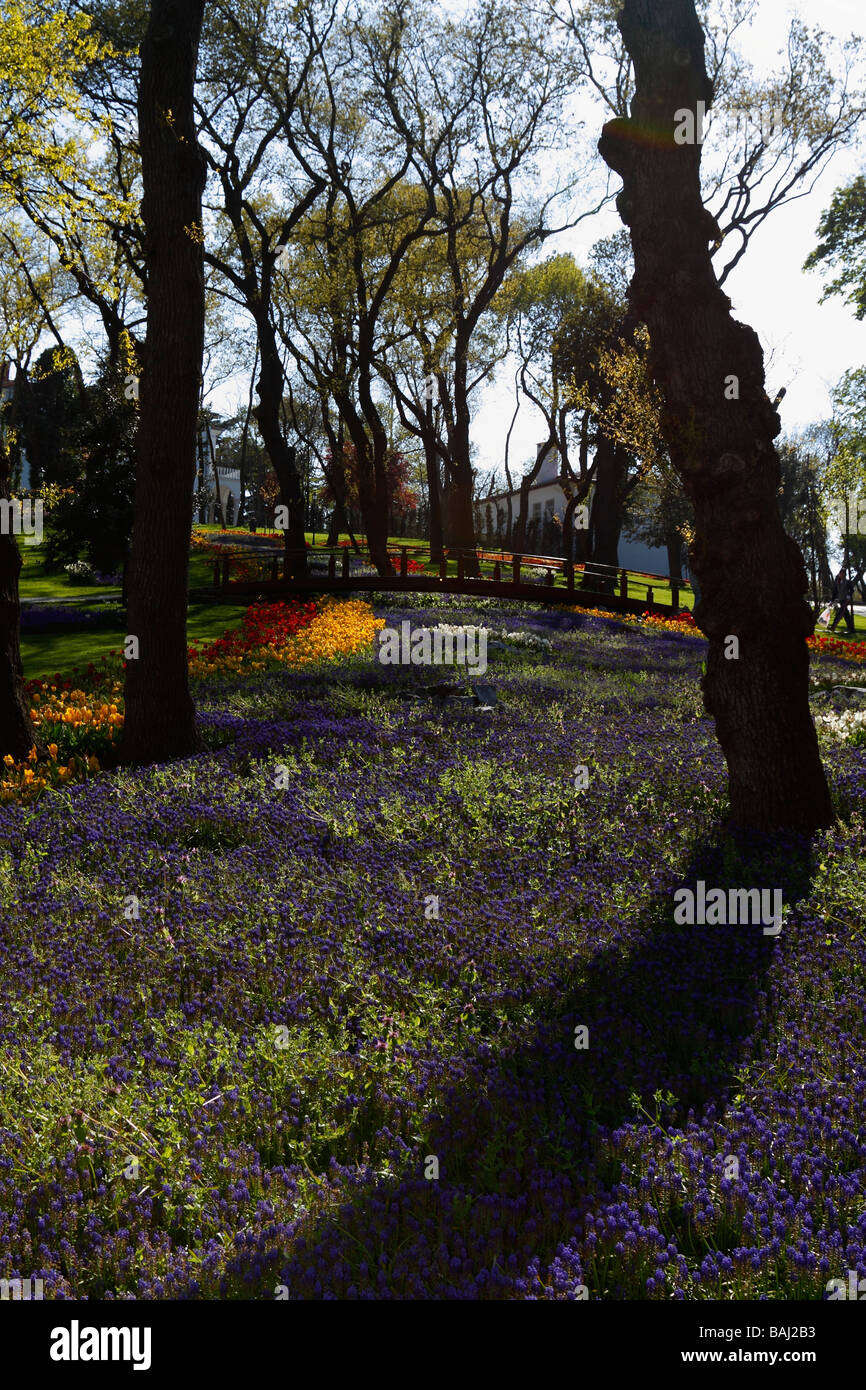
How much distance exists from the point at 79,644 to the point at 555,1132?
15550 mm

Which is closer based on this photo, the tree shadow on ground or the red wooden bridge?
the tree shadow on ground

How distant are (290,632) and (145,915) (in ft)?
36.9

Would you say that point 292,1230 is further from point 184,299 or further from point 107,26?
point 107,26

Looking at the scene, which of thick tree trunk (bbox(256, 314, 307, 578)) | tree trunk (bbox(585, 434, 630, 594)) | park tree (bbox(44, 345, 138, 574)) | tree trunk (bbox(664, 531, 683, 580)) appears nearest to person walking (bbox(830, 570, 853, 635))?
tree trunk (bbox(585, 434, 630, 594))

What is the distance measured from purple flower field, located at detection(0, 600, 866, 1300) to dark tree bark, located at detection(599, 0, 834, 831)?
0.60 m

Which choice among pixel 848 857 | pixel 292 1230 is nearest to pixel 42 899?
pixel 292 1230

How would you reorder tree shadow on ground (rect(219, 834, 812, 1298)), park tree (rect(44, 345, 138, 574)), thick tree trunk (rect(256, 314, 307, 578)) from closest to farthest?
1. tree shadow on ground (rect(219, 834, 812, 1298))
2. park tree (rect(44, 345, 138, 574))
3. thick tree trunk (rect(256, 314, 307, 578))

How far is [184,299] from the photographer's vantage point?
826 centimetres

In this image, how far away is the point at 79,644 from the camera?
16719 millimetres

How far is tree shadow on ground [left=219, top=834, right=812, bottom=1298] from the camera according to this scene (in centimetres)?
248

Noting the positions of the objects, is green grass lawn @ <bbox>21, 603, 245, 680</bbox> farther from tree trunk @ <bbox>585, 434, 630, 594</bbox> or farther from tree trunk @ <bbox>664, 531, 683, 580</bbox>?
tree trunk @ <bbox>664, 531, 683, 580</bbox>

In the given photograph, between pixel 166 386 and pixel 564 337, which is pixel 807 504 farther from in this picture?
pixel 166 386

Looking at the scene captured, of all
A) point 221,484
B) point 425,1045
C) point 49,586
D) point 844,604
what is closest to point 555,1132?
point 425,1045

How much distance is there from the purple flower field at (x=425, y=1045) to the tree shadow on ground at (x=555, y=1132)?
A: 1cm
